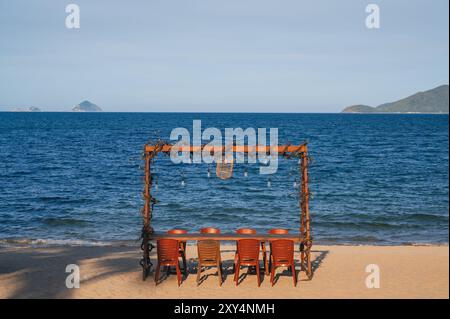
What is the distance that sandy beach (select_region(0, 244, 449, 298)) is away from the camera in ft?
36.9

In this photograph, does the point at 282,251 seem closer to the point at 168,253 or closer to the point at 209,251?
the point at 209,251

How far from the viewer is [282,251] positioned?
38.8ft

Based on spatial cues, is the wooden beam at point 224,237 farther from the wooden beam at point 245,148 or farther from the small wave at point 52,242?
the small wave at point 52,242

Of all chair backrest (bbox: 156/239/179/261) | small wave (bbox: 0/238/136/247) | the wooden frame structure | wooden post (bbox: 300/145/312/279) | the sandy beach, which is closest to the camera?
the sandy beach

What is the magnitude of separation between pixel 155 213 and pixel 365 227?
9133 millimetres

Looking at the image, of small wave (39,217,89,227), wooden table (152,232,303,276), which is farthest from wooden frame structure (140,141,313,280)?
small wave (39,217,89,227)

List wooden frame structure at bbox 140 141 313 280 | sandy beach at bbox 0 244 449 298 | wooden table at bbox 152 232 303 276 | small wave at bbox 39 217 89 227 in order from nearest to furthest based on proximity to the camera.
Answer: sandy beach at bbox 0 244 449 298, wooden table at bbox 152 232 303 276, wooden frame structure at bbox 140 141 313 280, small wave at bbox 39 217 89 227

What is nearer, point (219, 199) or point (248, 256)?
point (248, 256)

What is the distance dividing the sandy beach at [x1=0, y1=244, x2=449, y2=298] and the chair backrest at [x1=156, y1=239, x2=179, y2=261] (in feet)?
2.09

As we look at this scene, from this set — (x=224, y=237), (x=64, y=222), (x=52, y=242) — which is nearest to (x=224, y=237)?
(x=224, y=237)

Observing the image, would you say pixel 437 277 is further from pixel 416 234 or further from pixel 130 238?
pixel 130 238

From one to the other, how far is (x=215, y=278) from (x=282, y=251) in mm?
1796

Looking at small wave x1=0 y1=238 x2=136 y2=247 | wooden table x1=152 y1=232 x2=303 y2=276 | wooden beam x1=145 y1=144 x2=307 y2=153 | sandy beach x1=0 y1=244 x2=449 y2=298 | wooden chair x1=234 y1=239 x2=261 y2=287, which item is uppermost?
wooden beam x1=145 y1=144 x2=307 y2=153

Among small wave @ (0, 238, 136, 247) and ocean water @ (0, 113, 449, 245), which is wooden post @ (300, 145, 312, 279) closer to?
ocean water @ (0, 113, 449, 245)
